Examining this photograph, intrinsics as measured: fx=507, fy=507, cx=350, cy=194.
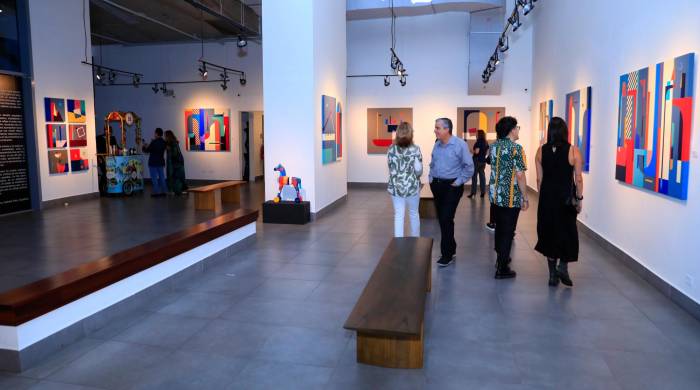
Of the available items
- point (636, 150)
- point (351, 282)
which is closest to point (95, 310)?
point (351, 282)

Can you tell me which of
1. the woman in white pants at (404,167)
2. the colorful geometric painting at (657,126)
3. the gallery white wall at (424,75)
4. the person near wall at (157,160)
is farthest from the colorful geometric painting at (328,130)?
the person near wall at (157,160)

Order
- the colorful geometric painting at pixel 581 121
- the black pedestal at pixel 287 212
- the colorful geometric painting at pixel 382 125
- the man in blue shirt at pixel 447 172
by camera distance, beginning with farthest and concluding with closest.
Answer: the colorful geometric painting at pixel 382 125 < the black pedestal at pixel 287 212 < the colorful geometric painting at pixel 581 121 < the man in blue shirt at pixel 447 172

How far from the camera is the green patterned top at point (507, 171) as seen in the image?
4.79m

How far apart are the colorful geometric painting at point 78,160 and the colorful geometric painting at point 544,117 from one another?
393 inches

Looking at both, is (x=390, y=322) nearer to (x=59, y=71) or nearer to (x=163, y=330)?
(x=163, y=330)

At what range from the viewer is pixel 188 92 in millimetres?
15430

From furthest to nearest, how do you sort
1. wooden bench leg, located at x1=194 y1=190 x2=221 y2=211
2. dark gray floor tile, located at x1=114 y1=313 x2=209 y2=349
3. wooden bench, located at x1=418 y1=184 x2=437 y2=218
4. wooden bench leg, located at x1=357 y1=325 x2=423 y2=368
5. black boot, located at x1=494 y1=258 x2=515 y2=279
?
wooden bench leg, located at x1=194 y1=190 x2=221 y2=211
wooden bench, located at x1=418 y1=184 x2=437 y2=218
black boot, located at x1=494 y1=258 x2=515 y2=279
dark gray floor tile, located at x1=114 y1=313 x2=209 y2=349
wooden bench leg, located at x1=357 y1=325 x2=423 y2=368

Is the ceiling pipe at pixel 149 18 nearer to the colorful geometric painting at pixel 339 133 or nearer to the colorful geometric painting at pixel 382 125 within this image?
the colorful geometric painting at pixel 339 133

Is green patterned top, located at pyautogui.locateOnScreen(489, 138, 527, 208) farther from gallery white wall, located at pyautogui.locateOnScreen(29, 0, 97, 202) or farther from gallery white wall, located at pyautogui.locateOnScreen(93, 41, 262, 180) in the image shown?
gallery white wall, located at pyautogui.locateOnScreen(93, 41, 262, 180)

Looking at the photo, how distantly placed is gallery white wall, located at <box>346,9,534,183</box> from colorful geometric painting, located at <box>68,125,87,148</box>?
6475 mm

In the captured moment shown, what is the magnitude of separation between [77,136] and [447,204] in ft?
30.2

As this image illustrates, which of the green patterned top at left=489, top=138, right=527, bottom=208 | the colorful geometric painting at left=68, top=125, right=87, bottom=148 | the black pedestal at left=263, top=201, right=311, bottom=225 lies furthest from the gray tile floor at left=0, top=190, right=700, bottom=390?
the colorful geometric painting at left=68, top=125, right=87, bottom=148

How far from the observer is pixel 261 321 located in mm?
3975

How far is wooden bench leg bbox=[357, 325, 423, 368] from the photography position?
3.13m
